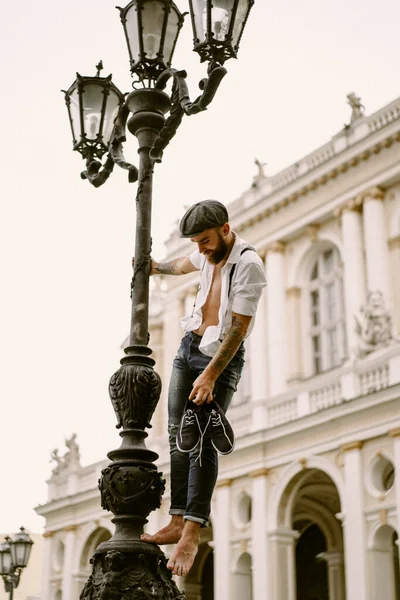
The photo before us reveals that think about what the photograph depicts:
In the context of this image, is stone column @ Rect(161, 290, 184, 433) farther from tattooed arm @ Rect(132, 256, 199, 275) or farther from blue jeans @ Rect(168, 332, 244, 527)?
blue jeans @ Rect(168, 332, 244, 527)

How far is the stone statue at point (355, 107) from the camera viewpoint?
26.6 m

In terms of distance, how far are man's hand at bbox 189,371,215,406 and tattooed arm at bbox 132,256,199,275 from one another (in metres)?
0.99

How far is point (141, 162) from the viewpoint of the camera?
5.56 meters

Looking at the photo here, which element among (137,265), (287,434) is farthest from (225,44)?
(287,434)

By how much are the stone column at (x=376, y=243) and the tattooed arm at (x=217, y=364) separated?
19.9 metres

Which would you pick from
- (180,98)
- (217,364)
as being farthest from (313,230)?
(217,364)

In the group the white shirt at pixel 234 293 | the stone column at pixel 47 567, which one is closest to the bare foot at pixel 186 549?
the white shirt at pixel 234 293

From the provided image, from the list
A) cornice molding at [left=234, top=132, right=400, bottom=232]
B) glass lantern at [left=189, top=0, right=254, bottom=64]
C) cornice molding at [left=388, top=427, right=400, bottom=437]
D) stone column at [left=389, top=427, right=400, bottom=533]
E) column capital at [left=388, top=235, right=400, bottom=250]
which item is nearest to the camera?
glass lantern at [left=189, top=0, right=254, bottom=64]

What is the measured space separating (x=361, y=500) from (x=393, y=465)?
41.2 inches

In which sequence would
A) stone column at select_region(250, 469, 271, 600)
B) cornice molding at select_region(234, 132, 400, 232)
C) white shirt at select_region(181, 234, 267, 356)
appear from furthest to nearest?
cornice molding at select_region(234, 132, 400, 232)
stone column at select_region(250, 469, 271, 600)
white shirt at select_region(181, 234, 267, 356)

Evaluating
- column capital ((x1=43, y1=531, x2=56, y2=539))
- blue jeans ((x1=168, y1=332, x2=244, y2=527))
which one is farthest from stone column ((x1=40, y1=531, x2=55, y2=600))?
blue jeans ((x1=168, y1=332, x2=244, y2=527))

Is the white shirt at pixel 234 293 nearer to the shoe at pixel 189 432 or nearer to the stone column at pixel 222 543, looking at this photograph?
the shoe at pixel 189 432

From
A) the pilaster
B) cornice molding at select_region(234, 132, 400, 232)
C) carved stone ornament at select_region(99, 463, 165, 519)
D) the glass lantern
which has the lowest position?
carved stone ornament at select_region(99, 463, 165, 519)

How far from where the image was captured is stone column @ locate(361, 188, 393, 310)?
24.0m
